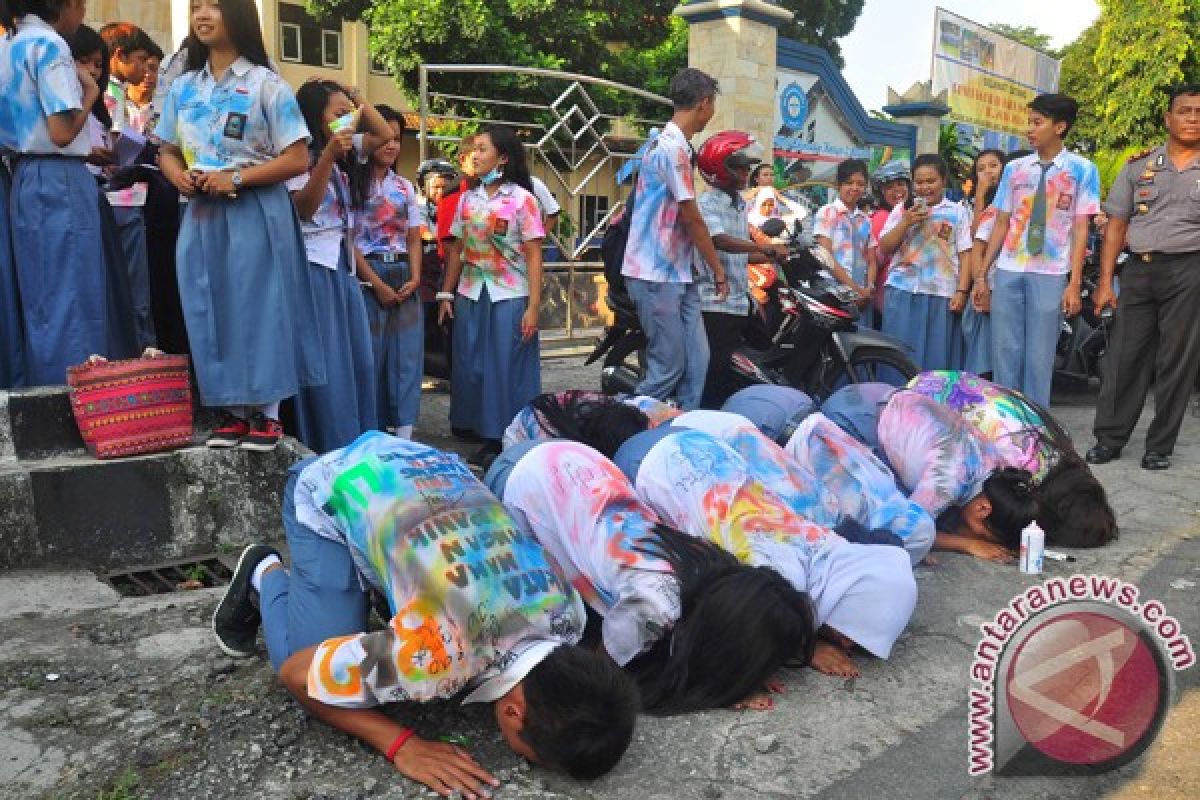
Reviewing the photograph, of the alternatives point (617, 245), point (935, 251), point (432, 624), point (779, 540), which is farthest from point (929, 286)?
point (432, 624)

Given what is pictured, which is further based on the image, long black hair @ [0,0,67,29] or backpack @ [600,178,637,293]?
backpack @ [600,178,637,293]

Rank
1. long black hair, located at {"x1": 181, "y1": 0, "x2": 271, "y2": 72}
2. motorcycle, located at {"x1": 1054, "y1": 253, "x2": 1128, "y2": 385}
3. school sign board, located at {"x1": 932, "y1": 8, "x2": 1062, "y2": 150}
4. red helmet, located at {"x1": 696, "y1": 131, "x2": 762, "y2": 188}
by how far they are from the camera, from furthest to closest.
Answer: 1. school sign board, located at {"x1": 932, "y1": 8, "x2": 1062, "y2": 150}
2. motorcycle, located at {"x1": 1054, "y1": 253, "x2": 1128, "y2": 385}
3. red helmet, located at {"x1": 696, "y1": 131, "x2": 762, "y2": 188}
4. long black hair, located at {"x1": 181, "y1": 0, "x2": 271, "y2": 72}

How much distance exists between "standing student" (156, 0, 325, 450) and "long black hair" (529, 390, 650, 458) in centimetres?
87

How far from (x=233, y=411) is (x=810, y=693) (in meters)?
2.10

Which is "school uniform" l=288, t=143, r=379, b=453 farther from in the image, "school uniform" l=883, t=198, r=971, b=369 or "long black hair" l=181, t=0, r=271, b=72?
"school uniform" l=883, t=198, r=971, b=369

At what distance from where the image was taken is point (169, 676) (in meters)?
2.55

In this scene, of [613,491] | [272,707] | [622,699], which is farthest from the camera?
[613,491]

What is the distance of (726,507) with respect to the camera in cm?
278

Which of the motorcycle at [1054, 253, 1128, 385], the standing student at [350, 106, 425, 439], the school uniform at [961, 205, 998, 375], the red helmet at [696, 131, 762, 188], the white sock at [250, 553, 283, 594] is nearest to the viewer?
the white sock at [250, 553, 283, 594]

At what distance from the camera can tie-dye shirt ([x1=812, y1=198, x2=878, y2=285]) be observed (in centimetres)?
622

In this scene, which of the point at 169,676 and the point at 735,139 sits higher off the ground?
the point at 735,139

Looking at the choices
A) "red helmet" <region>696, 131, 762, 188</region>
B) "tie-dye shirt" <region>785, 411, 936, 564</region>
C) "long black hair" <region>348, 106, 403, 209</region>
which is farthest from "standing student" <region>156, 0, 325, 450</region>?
"red helmet" <region>696, 131, 762, 188</region>

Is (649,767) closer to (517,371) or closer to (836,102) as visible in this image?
(517,371)

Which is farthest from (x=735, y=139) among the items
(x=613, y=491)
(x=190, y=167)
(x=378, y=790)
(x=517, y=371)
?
(x=378, y=790)
